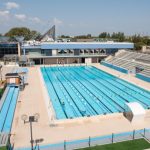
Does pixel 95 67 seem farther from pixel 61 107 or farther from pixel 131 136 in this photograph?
pixel 131 136

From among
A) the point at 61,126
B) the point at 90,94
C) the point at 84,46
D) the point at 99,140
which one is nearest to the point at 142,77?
the point at 90,94

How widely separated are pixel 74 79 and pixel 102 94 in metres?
7.54

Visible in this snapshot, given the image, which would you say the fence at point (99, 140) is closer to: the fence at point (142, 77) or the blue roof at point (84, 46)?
the fence at point (142, 77)

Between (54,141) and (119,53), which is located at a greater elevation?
(119,53)

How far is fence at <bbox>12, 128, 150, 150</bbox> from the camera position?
11.1m

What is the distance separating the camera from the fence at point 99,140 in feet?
36.3

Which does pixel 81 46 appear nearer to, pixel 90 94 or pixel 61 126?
pixel 90 94

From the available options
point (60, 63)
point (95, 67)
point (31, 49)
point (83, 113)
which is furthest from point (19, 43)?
point (83, 113)

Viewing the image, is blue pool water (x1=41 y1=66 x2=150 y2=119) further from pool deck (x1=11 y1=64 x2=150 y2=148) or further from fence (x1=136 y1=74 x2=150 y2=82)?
fence (x1=136 y1=74 x2=150 y2=82)

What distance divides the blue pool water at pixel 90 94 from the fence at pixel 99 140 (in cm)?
441

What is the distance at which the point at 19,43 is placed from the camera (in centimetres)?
3859

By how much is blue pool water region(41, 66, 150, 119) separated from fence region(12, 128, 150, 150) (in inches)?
174

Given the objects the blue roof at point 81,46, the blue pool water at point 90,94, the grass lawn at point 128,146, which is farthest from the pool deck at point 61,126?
the blue roof at point 81,46

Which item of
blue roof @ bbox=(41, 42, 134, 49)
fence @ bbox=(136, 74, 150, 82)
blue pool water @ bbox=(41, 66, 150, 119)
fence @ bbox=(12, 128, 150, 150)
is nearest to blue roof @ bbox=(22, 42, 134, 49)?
blue roof @ bbox=(41, 42, 134, 49)
